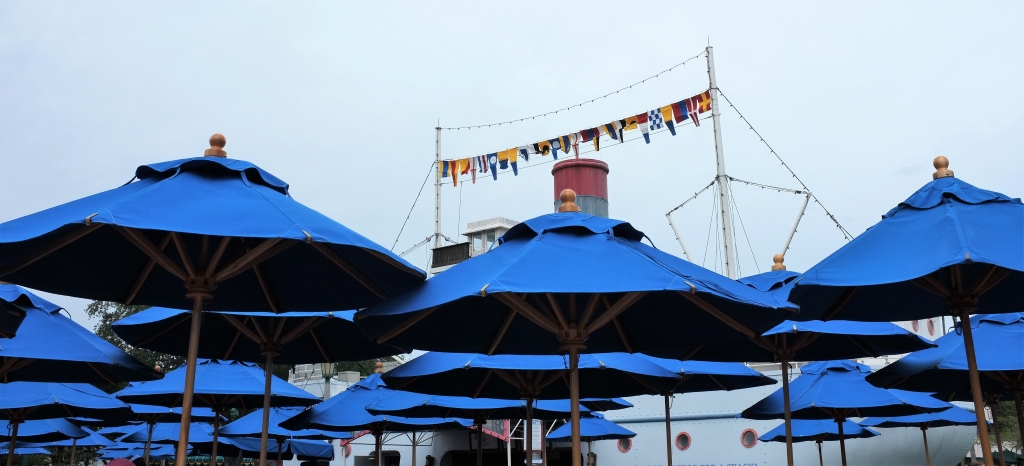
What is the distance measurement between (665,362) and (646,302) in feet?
14.5

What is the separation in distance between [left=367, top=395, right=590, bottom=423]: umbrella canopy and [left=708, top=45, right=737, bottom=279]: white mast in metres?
11.4

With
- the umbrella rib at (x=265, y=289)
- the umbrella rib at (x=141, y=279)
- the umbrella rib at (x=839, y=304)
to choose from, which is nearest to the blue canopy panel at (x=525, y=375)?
the umbrella rib at (x=265, y=289)

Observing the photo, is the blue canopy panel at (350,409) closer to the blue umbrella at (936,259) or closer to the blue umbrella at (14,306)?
the blue umbrella at (14,306)

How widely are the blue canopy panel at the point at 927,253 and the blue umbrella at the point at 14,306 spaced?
249 inches

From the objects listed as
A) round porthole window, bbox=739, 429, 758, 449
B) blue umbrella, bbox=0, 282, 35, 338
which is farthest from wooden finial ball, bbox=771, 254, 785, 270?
round porthole window, bbox=739, 429, 758, 449

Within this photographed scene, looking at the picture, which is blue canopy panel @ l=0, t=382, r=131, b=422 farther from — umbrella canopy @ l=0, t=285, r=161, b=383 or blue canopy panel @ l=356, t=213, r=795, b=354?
blue canopy panel @ l=356, t=213, r=795, b=354

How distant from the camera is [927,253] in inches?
218

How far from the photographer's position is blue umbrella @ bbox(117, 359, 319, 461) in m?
10.4

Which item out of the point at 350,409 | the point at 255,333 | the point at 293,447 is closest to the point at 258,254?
the point at 255,333

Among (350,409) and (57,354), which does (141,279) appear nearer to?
(57,354)

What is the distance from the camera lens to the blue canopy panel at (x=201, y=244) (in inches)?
190

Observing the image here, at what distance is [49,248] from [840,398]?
29.7 feet

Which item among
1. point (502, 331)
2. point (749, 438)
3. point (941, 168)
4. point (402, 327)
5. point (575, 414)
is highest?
point (941, 168)

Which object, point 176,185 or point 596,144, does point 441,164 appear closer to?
point 596,144
